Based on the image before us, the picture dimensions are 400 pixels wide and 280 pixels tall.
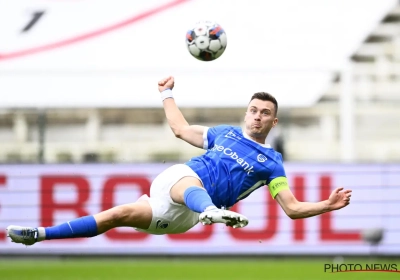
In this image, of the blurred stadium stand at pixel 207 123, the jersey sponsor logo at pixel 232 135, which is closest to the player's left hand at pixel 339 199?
the jersey sponsor logo at pixel 232 135

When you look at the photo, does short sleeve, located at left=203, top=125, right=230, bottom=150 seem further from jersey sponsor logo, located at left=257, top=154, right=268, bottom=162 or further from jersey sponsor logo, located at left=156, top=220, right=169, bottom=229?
jersey sponsor logo, located at left=156, top=220, right=169, bottom=229

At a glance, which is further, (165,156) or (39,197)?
(165,156)

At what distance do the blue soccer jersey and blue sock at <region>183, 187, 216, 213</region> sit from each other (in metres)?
0.34

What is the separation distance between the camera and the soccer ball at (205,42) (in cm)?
755

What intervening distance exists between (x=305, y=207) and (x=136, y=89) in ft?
27.8

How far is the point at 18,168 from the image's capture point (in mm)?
13156

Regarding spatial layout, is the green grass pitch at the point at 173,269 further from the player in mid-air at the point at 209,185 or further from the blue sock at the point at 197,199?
the blue sock at the point at 197,199

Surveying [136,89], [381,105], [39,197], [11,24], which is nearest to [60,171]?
[39,197]

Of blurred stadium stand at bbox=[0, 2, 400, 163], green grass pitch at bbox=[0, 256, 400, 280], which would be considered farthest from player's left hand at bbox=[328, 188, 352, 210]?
blurred stadium stand at bbox=[0, 2, 400, 163]

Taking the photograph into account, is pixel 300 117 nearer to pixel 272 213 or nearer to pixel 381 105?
pixel 381 105

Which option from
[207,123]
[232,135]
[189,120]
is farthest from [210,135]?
[189,120]

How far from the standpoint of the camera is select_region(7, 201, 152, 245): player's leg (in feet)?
22.5

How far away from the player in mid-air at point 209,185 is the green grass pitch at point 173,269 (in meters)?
2.92

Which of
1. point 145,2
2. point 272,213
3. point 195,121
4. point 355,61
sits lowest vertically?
point 272,213
